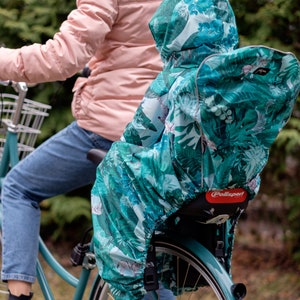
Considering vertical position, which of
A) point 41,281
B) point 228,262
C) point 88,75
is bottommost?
point 41,281

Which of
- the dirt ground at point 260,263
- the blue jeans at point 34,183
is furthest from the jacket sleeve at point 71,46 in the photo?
the dirt ground at point 260,263

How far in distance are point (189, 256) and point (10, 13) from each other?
3.64 metres

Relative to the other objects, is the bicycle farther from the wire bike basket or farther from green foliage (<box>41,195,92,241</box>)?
green foliage (<box>41,195,92,241</box>)

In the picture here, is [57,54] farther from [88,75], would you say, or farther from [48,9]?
[48,9]

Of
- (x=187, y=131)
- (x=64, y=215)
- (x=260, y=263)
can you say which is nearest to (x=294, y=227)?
(x=260, y=263)

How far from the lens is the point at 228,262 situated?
10.6 feet

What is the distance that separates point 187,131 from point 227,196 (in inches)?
10.2

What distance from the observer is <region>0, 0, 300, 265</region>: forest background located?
5852 millimetres

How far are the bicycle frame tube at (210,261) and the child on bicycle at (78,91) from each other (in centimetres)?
60

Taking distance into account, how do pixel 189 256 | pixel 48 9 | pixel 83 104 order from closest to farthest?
1. pixel 189 256
2. pixel 83 104
3. pixel 48 9

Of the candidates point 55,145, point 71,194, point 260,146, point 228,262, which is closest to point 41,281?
point 55,145

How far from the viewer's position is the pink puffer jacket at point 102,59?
3.39 metres

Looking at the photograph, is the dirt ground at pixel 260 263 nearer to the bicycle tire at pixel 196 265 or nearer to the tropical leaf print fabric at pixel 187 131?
the bicycle tire at pixel 196 265

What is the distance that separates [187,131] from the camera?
9.30 ft
